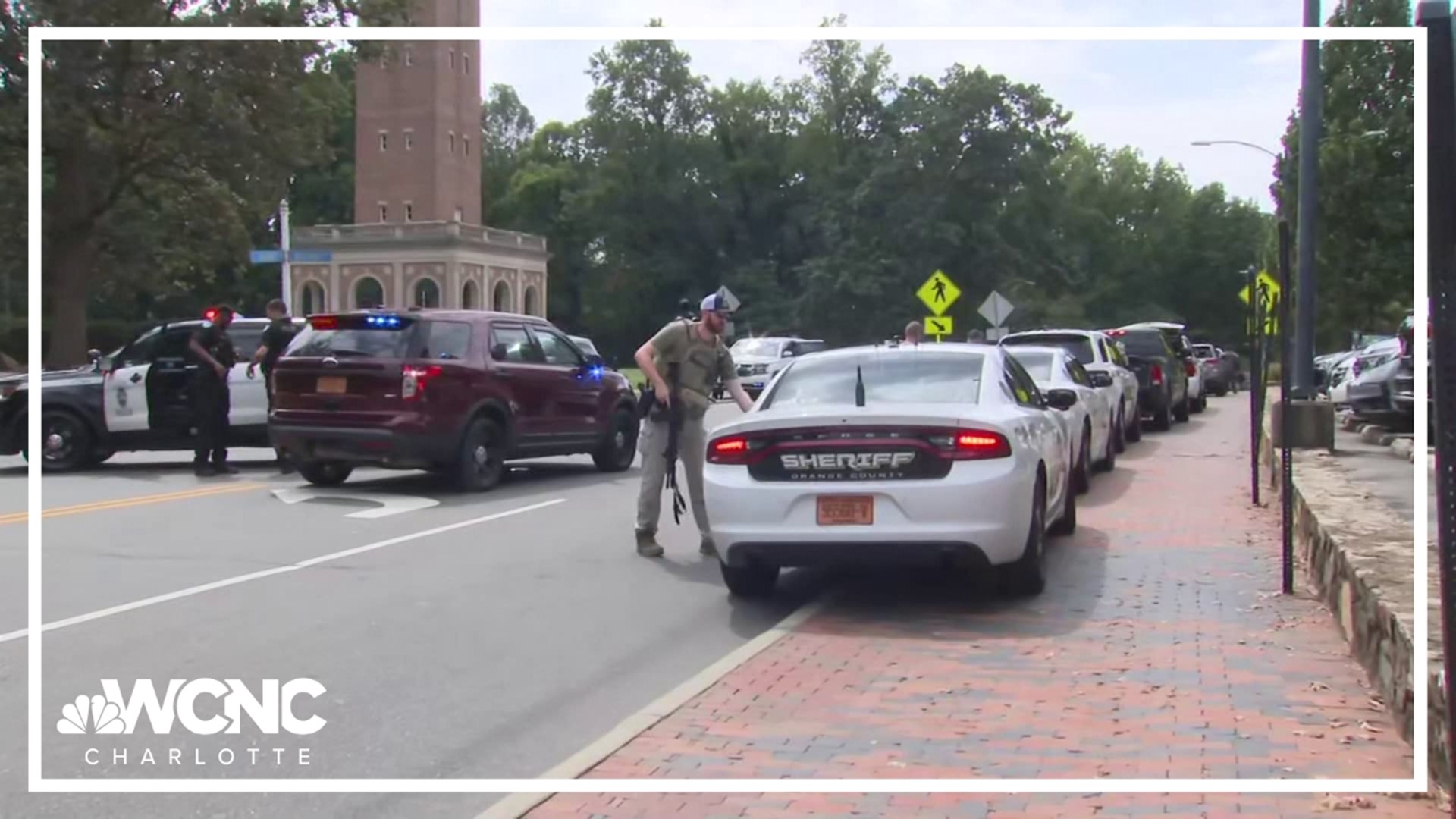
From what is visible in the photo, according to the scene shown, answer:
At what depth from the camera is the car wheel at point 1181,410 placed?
2598 cm

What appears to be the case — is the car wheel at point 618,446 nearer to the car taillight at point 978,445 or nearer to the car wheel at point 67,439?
the car wheel at point 67,439

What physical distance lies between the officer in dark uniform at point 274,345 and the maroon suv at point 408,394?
470 mm

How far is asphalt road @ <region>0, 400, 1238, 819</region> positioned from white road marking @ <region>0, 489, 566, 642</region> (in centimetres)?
3

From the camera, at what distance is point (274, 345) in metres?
15.5

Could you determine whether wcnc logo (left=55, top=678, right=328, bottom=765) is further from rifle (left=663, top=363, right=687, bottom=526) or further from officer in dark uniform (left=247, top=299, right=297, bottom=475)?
officer in dark uniform (left=247, top=299, right=297, bottom=475)

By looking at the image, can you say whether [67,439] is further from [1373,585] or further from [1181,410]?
[1181,410]

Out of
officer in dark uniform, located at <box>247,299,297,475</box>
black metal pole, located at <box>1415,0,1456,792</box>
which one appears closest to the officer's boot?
officer in dark uniform, located at <box>247,299,297,475</box>

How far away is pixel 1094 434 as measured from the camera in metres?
15.3

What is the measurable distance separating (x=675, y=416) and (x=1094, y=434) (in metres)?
6.54

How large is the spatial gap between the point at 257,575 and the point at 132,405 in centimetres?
806

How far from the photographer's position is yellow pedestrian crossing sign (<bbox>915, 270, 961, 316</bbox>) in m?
17.4

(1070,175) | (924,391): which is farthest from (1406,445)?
(924,391)

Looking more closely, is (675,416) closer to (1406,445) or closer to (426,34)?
(426,34)

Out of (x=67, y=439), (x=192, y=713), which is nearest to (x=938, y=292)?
(x=67, y=439)
